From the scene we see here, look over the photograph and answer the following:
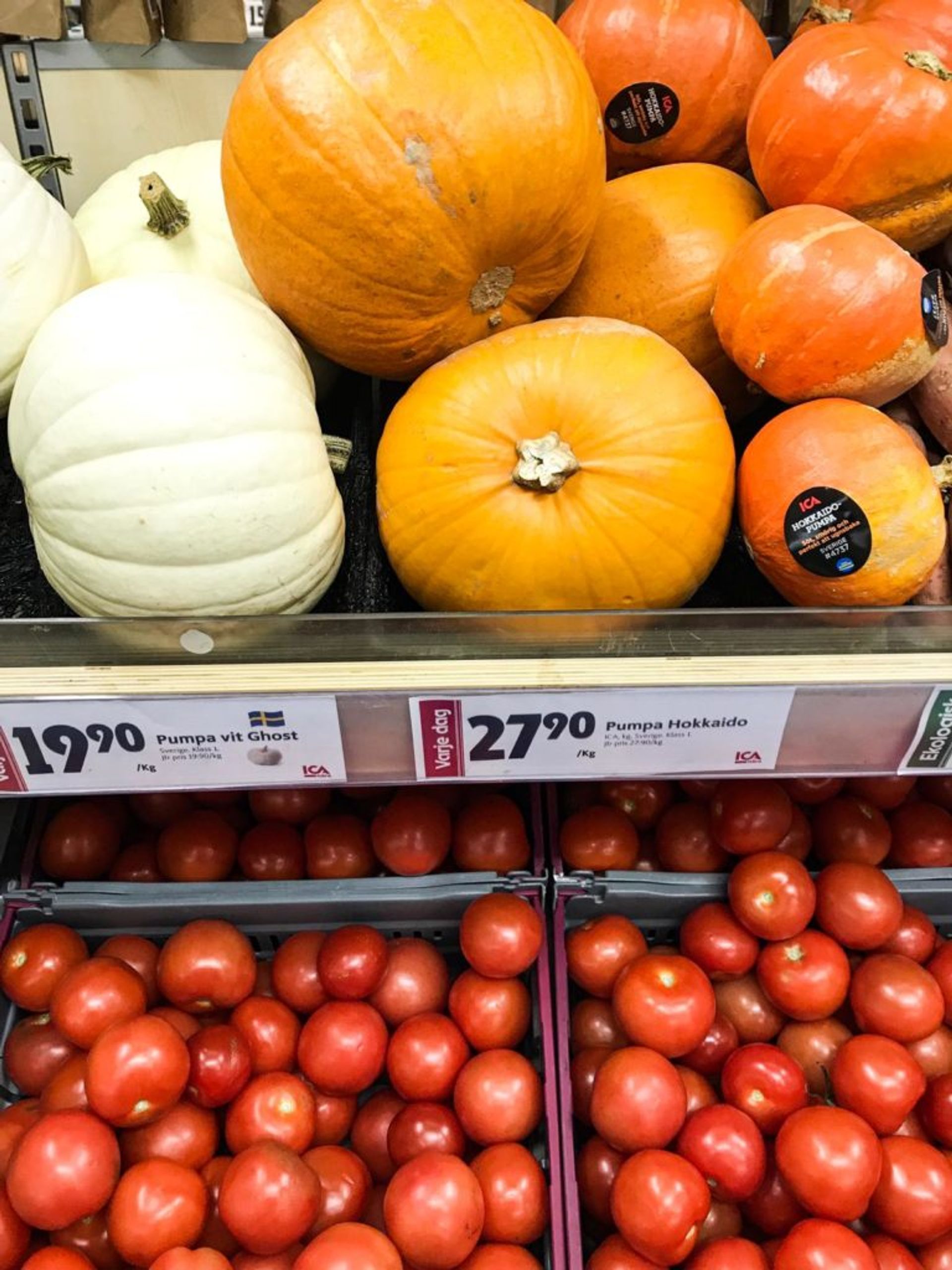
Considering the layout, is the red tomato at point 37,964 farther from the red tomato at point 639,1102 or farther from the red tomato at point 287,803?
the red tomato at point 639,1102

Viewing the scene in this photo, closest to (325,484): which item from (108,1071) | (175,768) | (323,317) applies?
(323,317)

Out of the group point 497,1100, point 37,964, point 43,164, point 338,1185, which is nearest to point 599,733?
point 497,1100

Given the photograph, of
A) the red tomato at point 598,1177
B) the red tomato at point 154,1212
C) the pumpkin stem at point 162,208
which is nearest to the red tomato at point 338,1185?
the red tomato at point 154,1212

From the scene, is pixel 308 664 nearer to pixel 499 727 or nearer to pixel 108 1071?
pixel 499 727

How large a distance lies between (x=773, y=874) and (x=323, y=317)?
2.32 feet

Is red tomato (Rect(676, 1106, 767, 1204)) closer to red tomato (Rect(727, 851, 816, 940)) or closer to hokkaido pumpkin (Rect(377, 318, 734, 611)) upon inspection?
red tomato (Rect(727, 851, 816, 940))

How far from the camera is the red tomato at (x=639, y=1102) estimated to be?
918 mm

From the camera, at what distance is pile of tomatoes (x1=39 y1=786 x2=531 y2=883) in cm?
108

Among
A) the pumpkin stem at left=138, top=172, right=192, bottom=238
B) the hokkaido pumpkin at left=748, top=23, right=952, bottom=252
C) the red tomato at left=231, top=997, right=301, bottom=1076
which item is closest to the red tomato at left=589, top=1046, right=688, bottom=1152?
the red tomato at left=231, top=997, right=301, bottom=1076

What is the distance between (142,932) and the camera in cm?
109

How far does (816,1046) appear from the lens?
3.36 ft

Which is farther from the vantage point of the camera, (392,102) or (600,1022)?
(600,1022)

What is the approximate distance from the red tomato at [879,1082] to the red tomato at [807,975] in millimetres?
51

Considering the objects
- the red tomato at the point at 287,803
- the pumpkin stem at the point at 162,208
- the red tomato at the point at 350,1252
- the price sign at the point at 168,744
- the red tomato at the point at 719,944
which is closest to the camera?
the price sign at the point at 168,744
